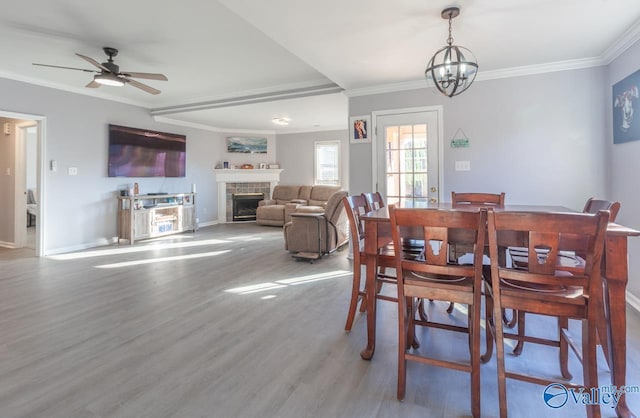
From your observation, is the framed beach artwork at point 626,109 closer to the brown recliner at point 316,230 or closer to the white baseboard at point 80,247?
the brown recliner at point 316,230

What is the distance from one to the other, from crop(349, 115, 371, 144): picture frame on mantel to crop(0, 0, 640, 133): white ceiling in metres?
0.37

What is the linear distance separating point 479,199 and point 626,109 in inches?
61.4

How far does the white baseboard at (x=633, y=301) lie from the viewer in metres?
2.74

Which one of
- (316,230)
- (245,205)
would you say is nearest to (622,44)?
(316,230)

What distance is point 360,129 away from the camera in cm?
452

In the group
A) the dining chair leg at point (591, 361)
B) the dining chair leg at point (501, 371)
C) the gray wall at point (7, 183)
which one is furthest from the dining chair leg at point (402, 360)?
the gray wall at point (7, 183)

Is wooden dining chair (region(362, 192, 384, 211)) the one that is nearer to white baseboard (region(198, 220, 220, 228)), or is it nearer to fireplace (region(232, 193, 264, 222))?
white baseboard (region(198, 220, 220, 228))

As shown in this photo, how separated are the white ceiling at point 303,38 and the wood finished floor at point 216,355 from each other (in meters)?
2.35

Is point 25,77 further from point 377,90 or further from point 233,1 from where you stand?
point 377,90

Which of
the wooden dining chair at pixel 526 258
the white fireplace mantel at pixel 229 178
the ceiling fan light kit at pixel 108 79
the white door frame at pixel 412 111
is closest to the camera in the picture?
the wooden dining chair at pixel 526 258

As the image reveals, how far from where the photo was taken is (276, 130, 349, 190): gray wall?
27.5ft

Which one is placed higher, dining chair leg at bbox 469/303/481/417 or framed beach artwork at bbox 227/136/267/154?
framed beach artwork at bbox 227/136/267/154

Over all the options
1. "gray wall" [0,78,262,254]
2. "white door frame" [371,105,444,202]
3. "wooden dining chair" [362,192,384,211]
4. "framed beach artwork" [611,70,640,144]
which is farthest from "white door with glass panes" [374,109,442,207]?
"gray wall" [0,78,262,254]

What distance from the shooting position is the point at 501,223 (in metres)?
1.40
